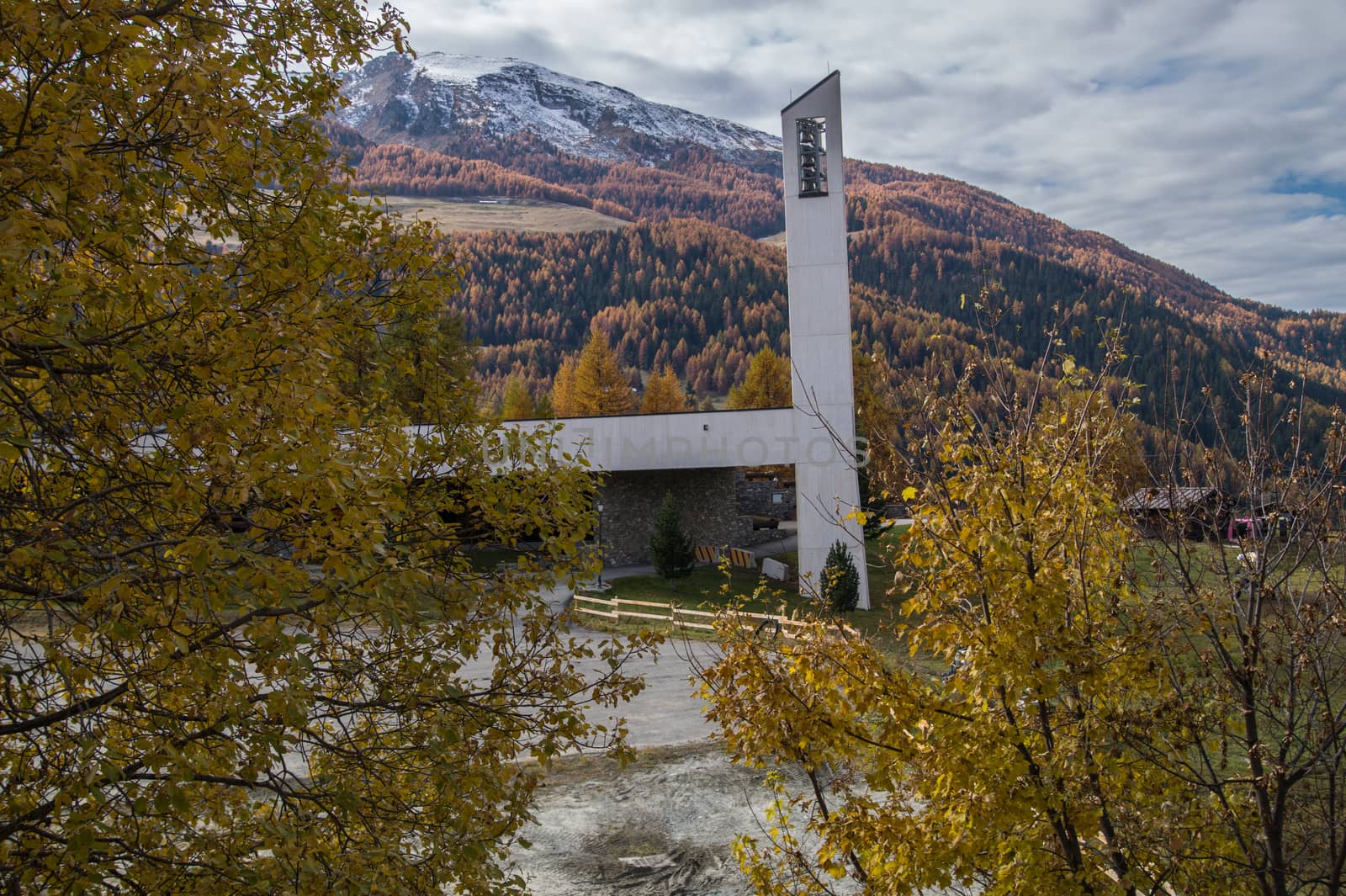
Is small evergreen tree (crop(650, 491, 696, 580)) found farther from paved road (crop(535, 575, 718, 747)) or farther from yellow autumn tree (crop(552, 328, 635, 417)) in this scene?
yellow autumn tree (crop(552, 328, 635, 417))

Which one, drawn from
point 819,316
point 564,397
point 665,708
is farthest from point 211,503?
point 564,397

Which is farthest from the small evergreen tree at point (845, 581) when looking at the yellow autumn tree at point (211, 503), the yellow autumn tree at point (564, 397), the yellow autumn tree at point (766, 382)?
the yellow autumn tree at point (564, 397)

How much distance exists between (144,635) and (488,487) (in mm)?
1794

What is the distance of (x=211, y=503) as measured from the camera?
329 centimetres

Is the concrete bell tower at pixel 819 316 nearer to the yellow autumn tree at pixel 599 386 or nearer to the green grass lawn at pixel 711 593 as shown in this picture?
the green grass lawn at pixel 711 593

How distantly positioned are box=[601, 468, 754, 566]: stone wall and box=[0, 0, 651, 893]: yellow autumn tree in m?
25.0

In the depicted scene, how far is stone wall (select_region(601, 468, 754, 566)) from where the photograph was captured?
99.7ft

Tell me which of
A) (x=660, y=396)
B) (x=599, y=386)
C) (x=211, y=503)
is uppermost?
(x=660, y=396)

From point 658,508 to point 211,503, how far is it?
89.9ft

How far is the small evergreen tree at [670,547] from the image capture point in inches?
1029

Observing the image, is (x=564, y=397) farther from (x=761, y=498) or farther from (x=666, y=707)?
(x=666, y=707)

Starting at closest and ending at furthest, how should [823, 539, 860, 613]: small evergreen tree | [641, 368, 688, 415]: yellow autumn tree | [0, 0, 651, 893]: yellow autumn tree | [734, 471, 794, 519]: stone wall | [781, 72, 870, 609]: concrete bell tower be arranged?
[0, 0, 651, 893]: yellow autumn tree → [823, 539, 860, 613]: small evergreen tree → [781, 72, 870, 609]: concrete bell tower → [734, 471, 794, 519]: stone wall → [641, 368, 688, 415]: yellow autumn tree

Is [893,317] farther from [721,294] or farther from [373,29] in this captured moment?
[373,29]

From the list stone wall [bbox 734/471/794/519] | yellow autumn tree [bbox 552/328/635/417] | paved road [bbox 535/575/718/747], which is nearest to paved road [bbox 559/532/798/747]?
paved road [bbox 535/575/718/747]
